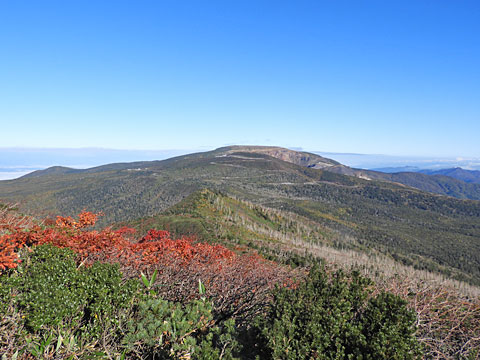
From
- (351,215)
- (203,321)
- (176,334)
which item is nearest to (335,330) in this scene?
(203,321)

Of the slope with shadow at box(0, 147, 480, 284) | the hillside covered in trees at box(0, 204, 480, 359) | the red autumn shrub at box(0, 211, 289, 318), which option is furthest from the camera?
the slope with shadow at box(0, 147, 480, 284)

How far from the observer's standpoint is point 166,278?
40.6 feet

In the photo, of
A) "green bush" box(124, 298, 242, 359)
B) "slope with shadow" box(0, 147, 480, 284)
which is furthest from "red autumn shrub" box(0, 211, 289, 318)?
"slope with shadow" box(0, 147, 480, 284)

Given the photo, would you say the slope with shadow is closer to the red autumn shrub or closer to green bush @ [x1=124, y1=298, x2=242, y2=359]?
the red autumn shrub

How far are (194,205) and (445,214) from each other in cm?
19382

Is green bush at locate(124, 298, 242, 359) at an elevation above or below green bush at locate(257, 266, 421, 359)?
below

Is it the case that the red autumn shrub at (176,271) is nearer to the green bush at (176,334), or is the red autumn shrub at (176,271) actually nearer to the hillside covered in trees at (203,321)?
the hillside covered in trees at (203,321)

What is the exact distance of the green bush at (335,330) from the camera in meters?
6.21

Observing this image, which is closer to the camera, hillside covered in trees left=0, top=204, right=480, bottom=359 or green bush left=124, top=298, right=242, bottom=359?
hillside covered in trees left=0, top=204, right=480, bottom=359

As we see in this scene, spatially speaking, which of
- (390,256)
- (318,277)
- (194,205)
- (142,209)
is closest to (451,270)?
(390,256)

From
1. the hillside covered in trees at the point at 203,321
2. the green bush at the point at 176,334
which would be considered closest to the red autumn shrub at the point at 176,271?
the hillside covered in trees at the point at 203,321

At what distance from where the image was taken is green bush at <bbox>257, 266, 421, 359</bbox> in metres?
6.21

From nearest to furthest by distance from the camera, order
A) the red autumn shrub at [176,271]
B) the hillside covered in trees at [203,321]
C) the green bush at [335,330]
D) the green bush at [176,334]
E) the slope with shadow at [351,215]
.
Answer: the green bush at [335,330] → the hillside covered in trees at [203,321] → the green bush at [176,334] → the red autumn shrub at [176,271] → the slope with shadow at [351,215]

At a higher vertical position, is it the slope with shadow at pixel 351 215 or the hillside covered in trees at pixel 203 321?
the hillside covered in trees at pixel 203 321
